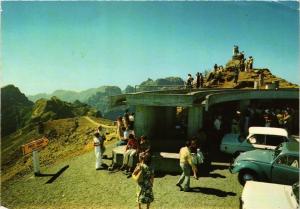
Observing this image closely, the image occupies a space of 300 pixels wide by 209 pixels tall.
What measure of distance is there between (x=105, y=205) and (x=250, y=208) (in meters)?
4.69

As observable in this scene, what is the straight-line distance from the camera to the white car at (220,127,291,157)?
1410 cm

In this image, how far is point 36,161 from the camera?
551 inches

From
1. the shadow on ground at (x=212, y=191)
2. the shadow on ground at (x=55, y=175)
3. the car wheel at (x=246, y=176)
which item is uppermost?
the car wheel at (x=246, y=176)

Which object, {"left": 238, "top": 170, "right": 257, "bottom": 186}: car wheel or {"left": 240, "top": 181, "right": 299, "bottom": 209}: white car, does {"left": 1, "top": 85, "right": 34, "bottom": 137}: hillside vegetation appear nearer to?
{"left": 238, "top": 170, "right": 257, "bottom": 186}: car wheel

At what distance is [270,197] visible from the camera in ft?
27.7

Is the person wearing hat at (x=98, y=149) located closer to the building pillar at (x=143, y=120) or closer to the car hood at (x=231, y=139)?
the building pillar at (x=143, y=120)

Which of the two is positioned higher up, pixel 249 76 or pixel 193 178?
pixel 249 76

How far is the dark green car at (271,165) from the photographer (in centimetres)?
1071

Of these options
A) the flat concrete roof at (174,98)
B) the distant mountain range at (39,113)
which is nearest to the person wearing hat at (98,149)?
the flat concrete roof at (174,98)

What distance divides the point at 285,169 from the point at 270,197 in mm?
2805

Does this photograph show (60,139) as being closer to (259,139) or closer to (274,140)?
(259,139)

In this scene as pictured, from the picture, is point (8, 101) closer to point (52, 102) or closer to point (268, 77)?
point (52, 102)

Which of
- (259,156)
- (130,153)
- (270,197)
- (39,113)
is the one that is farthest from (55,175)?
(39,113)

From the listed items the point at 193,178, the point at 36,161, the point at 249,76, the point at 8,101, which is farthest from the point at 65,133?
the point at 8,101
